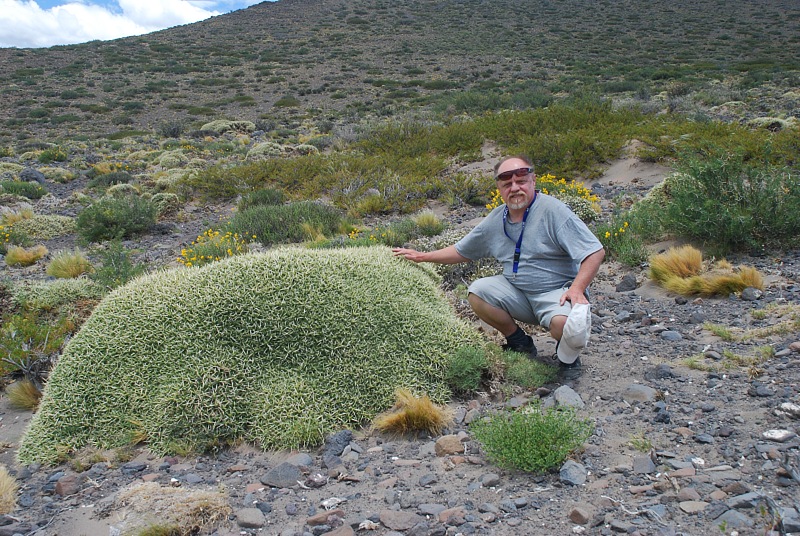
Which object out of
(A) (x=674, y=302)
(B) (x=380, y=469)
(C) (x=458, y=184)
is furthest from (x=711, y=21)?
(B) (x=380, y=469)

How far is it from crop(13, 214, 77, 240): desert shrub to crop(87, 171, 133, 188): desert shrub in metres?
3.72

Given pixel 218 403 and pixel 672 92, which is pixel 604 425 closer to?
pixel 218 403

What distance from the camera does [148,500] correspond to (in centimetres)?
293

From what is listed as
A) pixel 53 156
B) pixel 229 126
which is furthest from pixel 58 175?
pixel 229 126

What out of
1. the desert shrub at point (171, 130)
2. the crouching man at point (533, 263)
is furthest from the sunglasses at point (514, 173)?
the desert shrub at point (171, 130)

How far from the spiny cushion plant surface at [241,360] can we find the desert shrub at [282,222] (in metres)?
4.65

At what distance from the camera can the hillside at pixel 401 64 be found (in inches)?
1093

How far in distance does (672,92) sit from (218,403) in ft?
80.5

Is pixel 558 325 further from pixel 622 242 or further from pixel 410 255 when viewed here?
pixel 622 242

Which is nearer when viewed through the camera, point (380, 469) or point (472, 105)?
point (380, 469)

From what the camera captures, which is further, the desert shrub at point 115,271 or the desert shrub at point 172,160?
the desert shrub at point 172,160

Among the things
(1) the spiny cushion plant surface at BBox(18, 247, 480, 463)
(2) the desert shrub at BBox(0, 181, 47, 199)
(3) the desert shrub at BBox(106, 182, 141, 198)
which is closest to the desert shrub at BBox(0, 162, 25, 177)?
(2) the desert shrub at BBox(0, 181, 47, 199)

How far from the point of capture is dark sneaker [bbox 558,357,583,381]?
4.17 m

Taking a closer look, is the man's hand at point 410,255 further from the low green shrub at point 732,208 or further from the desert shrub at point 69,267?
the desert shrub at point 69,267
